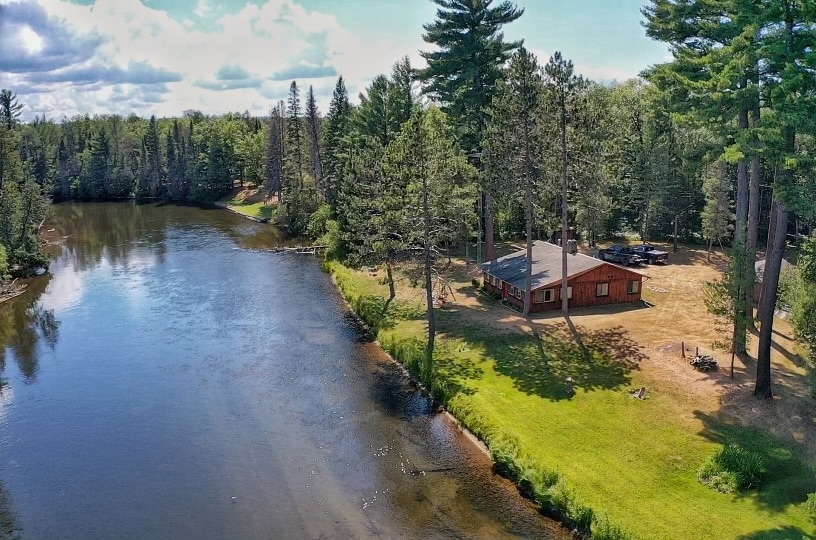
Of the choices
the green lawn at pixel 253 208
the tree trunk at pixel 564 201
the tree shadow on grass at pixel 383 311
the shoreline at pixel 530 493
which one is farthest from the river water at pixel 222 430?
the green lawn at pixel 253 208

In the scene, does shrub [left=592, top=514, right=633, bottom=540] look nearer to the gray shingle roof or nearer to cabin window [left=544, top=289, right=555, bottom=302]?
the gray shingle roof

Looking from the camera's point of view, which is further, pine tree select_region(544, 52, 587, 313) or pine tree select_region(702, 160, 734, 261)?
pine tree select_region(702, 160, 734, 261)

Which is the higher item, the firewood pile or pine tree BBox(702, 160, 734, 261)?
pine tree BBox(702, 160, 734, 261)

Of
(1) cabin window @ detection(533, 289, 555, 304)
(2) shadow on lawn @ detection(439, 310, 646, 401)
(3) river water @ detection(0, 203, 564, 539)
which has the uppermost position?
(1) cabin window @ detection(533, 289, 555, 304)

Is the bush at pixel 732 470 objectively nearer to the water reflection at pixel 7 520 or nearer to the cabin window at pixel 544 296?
the cabin window at pixel 544 296

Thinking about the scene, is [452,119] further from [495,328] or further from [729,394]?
[729,394]

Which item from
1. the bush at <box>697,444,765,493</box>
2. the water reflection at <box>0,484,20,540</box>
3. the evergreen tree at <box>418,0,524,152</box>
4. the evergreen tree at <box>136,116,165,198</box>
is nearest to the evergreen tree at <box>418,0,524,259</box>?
the evergreen tree at <box>418,0,524,152</box>

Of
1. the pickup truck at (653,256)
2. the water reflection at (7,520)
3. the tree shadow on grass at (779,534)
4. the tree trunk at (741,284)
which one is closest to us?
the tree shadow on grass at (779,534)
